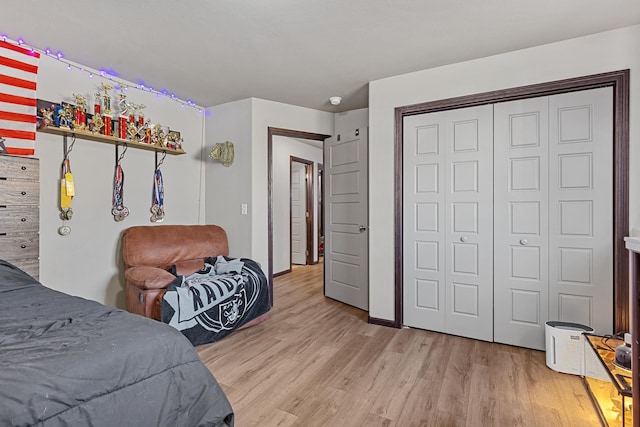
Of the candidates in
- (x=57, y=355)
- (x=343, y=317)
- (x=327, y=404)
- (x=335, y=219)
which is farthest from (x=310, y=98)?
(x=57, y=355)

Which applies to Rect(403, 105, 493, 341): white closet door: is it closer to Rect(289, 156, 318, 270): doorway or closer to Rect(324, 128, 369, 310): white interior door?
Rect(324, 128, 369, 310): white interior door

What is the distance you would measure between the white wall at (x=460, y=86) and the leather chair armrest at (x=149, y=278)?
190cm

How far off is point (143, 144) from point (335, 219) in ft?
7.48

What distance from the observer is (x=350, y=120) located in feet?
13.1

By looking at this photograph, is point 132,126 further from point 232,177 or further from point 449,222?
point 449,222

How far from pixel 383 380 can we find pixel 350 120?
295 cm

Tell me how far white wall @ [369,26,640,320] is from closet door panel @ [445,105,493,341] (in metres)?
0.27

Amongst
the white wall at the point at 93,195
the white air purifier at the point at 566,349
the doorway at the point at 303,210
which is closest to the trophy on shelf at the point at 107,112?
the white wall at the point at 93,195

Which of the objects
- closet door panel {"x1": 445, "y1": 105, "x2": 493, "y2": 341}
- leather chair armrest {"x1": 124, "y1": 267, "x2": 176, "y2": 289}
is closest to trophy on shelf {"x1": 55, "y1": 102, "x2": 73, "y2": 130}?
leather chair armrest {"x1": 124, "y1": 267, "x2": 176, "y2": 289}

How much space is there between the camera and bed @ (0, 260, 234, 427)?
2.78 ft

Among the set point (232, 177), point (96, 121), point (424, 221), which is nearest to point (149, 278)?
point (96, 121)

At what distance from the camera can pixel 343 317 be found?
343cm

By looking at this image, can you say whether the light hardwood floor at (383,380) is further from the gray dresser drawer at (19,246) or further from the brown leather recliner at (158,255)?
the gray dresser drawer at (19,246)

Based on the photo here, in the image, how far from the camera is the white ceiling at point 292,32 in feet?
6.65
